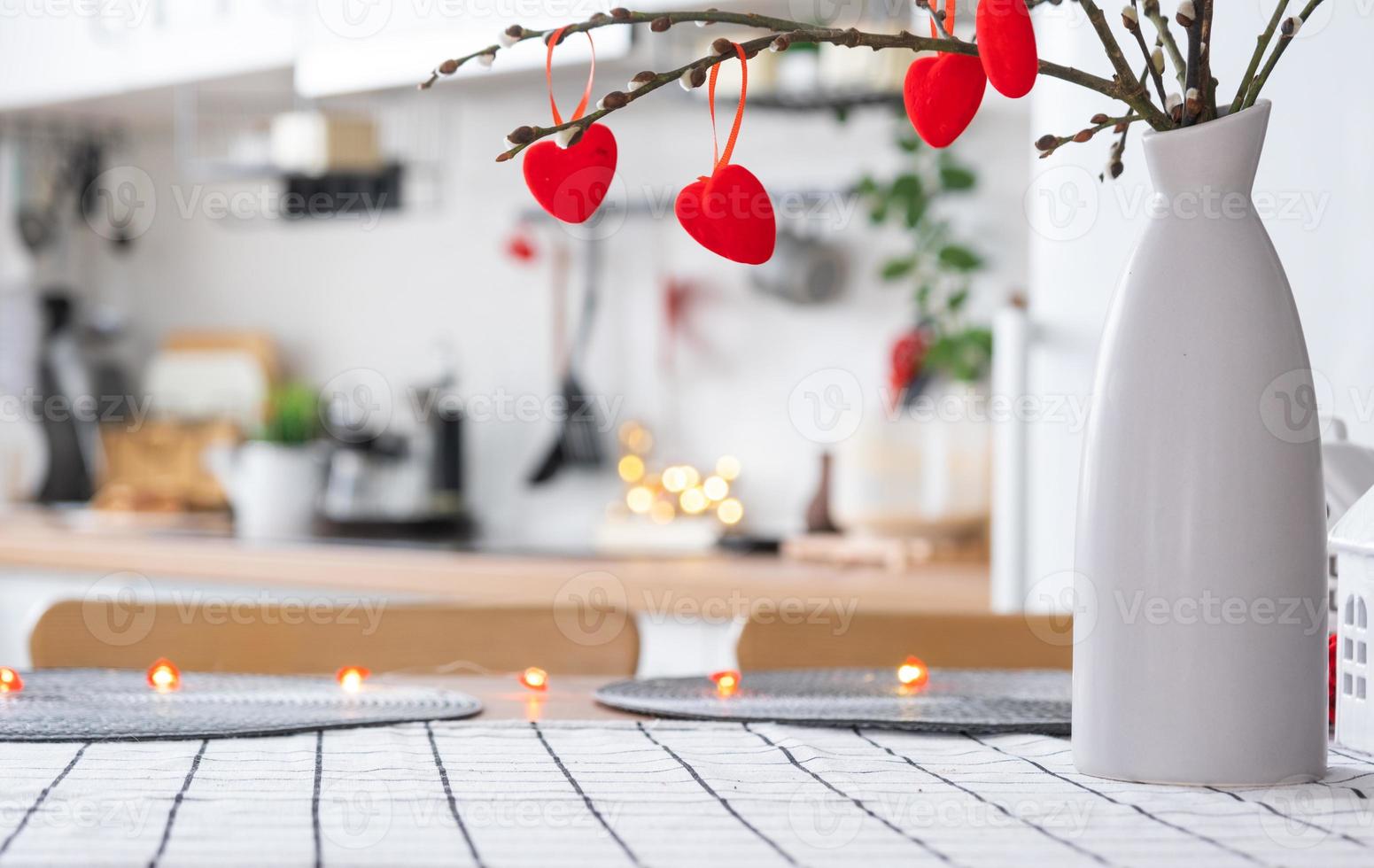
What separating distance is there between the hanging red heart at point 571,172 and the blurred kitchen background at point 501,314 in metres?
1.13

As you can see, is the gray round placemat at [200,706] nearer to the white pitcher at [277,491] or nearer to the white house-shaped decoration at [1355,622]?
the white house-shaped decoration at [1355,622]

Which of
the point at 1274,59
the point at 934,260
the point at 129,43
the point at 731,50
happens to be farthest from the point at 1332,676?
the point at 129,43

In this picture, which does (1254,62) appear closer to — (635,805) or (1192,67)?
(1192,67)

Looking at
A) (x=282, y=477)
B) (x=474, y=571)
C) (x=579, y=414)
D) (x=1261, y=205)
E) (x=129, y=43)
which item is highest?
(x=129, y=43)

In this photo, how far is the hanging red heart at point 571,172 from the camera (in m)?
0.64

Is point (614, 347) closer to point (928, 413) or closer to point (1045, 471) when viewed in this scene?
point (928, 413)

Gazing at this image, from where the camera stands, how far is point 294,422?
9.01 ft

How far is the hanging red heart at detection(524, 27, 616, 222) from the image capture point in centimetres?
64

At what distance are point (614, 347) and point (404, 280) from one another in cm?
49

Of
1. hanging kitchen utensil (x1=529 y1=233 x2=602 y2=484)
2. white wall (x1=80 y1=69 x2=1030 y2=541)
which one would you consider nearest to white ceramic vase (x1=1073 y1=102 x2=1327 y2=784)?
white wall (x1=80 y1=69 x2=1030 y2=541)

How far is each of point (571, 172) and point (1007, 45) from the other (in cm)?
18

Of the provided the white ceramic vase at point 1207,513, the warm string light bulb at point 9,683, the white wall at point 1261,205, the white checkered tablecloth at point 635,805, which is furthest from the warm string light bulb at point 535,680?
the white wall at point 1261,205

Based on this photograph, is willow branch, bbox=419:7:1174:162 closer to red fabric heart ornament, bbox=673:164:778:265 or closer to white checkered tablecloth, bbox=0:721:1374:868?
red fabric heart ornament, bbox=673:164:778:265

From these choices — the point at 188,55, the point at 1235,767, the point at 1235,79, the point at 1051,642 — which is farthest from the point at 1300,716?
the point at 188,55
